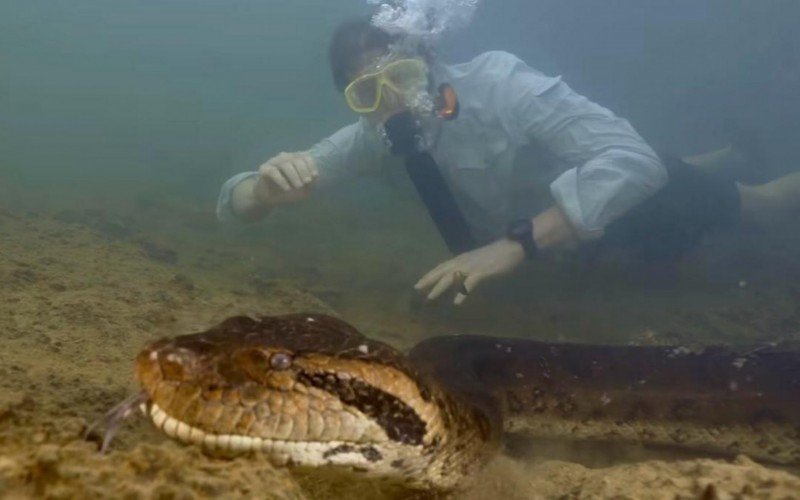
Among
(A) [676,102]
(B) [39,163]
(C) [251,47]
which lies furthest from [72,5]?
(A) [676,102]

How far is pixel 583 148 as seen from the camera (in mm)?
6652

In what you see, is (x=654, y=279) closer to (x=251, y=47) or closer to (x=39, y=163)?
(x=39, y=163)

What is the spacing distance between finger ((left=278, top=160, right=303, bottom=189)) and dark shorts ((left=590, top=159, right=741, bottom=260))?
427cm

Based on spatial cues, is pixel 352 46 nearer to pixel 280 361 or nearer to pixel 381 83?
pixel 381 83

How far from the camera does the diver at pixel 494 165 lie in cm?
596

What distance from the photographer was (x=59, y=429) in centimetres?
137

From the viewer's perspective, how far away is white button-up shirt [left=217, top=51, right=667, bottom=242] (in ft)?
20.1

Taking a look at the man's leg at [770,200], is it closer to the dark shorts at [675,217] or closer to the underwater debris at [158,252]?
the dark shorts at [675,217]

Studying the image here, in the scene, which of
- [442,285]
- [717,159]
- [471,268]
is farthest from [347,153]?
[717,159]

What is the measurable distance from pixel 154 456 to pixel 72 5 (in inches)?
5464

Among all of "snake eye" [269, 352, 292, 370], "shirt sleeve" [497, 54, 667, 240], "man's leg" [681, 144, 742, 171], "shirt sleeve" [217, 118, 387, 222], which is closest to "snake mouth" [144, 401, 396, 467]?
"snake eye" [269, 352, 292, 370]

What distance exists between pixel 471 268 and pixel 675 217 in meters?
3.81

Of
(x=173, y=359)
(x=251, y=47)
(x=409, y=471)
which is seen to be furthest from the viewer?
(x=251, y=47)

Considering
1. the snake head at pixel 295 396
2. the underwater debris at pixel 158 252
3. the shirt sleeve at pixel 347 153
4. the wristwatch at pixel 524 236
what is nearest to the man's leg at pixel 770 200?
the wristwatch at pixel 524 236
